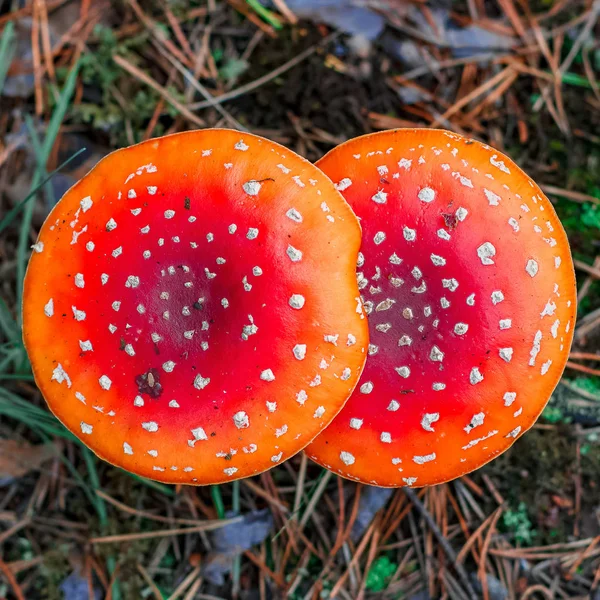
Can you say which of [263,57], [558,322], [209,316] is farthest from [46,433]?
[558,322]

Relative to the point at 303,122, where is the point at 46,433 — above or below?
below

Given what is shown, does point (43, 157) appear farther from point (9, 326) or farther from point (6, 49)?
point (9, 326)

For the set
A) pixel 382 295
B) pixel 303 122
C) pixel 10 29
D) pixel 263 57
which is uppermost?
pixel 10 29

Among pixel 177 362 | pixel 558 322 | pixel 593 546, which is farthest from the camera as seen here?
pixel 593 546

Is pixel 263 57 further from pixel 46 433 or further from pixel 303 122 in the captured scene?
pixel 46 433

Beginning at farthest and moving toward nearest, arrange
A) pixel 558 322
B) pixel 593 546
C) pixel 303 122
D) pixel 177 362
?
1. pixel 303 122
2. pixel 593 546
3. pixel 558 322
4. pixel 177 362

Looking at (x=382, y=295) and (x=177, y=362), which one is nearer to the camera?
(x=177, y=362)

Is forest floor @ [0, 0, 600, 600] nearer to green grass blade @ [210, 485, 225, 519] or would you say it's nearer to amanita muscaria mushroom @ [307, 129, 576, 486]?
green grass blade @ [210, 485, 225, 519]
